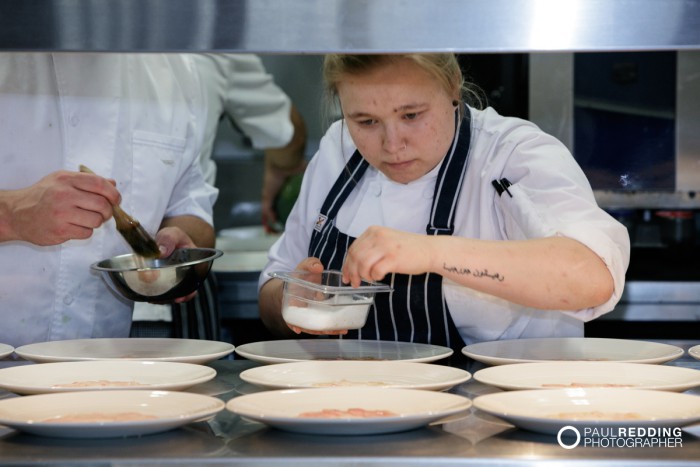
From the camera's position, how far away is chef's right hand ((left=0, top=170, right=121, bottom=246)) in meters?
1.72

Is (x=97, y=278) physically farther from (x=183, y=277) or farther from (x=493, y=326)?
(x=493, y=326)

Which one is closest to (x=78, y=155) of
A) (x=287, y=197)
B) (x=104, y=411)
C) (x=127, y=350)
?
(x=127, y=350)

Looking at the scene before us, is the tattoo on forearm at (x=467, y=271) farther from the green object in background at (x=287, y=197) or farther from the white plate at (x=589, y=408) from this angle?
the green object in background at (x=287, y=197)

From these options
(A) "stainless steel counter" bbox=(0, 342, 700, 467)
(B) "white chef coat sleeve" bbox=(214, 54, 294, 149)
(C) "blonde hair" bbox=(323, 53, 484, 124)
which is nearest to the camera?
(A) "stainless steel counter" bbox=(0, 342, 700, 467)

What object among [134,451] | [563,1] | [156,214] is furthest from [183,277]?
[563,1]

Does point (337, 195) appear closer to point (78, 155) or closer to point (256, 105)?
point (78, 155)

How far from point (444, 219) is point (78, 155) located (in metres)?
0.81

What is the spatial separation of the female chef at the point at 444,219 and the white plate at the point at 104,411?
0.39m

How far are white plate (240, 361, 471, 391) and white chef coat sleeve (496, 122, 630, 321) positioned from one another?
0.32 m

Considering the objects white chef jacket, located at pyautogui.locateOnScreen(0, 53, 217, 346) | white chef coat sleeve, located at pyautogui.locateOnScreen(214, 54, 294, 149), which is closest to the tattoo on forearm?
white chef jacket, located at pyautogui.locateOnScreen(0, 53, 217, 346)

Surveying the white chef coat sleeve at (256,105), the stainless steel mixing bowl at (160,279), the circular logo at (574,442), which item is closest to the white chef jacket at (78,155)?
the stainless steel mixing bowl at (160,279)

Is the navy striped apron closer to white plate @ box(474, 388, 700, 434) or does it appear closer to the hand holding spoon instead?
the hand holding spoon

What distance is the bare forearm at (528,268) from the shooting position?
1469 mm

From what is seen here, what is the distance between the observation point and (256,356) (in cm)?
153
